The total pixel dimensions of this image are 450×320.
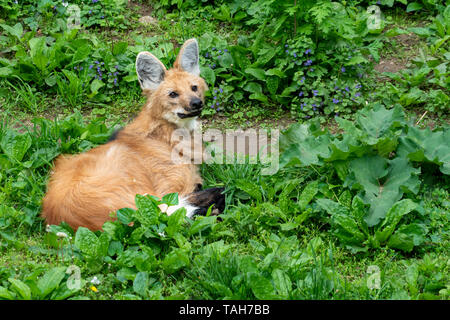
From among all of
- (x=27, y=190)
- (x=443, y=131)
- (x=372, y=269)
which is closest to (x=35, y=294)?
(x=27, y=190)

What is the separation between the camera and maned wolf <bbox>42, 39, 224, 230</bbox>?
393cm

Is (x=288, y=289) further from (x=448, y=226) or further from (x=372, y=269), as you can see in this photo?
(x=448, y=226)

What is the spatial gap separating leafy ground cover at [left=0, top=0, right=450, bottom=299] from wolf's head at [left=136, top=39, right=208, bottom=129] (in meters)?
0.54

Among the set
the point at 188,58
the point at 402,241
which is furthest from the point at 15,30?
the point at 402,241

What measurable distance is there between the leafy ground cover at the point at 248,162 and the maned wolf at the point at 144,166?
0.59ft

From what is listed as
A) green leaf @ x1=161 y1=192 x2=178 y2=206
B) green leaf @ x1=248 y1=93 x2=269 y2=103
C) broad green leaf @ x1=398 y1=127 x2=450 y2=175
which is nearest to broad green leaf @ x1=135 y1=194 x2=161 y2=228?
green leaf @ x1=161 y1=192 x2=178 y2=206

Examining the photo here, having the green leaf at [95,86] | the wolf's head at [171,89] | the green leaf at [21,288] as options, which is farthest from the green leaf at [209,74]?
the green leaf at [21,288]

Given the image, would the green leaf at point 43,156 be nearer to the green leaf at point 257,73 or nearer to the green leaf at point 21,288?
the green leaf at point 21,288

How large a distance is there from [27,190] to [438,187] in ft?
10.7

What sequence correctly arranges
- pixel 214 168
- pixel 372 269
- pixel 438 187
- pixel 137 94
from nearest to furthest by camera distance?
pixel 372 269, pixel 438 187, pixel 214 168, pixel 137 94

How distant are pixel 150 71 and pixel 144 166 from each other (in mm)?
853

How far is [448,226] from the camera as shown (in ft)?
12.9

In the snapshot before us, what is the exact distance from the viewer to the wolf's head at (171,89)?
15.1 ft
